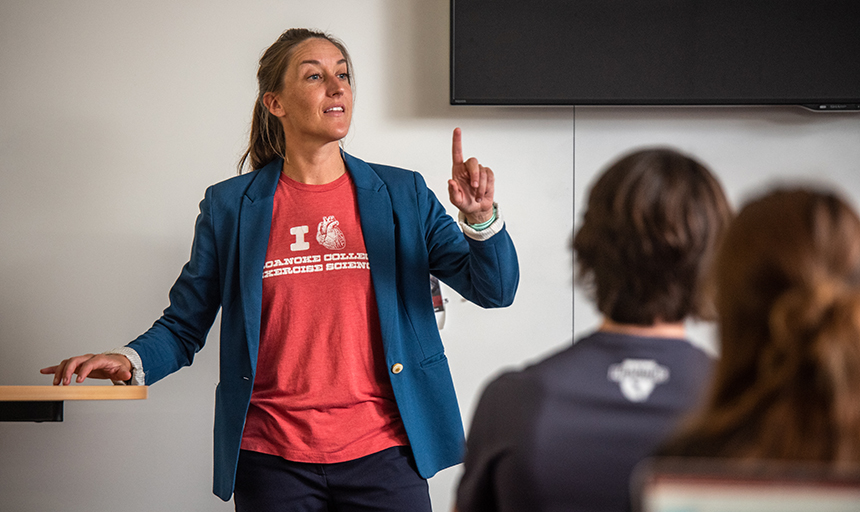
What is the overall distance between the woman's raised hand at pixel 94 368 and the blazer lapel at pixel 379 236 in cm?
58

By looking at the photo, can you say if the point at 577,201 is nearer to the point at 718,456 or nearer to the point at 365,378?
the point at 365,378

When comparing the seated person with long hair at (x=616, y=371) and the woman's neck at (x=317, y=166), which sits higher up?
the woman's neck at (x=317, y=166)

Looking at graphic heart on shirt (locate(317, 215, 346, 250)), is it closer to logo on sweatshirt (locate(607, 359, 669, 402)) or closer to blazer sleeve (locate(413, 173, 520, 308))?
blazer sleeve (locate(413, 173, 520, 308))

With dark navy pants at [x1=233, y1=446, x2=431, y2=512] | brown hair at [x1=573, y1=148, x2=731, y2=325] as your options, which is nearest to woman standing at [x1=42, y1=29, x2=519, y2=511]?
dark navy pants at [x1=233, y1=446, x2=431, y2=512]

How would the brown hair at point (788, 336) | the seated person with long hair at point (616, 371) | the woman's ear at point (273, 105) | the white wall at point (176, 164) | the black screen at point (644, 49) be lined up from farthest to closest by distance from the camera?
the white wall at point (176, 164) < the black screen at point (644, 49) < the woman's ear at point (273, 105) < the seated person with long hair at point (616, 371) < the brown hair at point (788, 336)

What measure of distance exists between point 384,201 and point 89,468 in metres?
1.60

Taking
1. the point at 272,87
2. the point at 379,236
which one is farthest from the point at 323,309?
the point at 272,87

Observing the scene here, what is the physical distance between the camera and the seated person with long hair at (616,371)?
2.62 ft

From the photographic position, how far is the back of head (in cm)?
54

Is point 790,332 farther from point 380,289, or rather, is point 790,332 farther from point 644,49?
point 644,49

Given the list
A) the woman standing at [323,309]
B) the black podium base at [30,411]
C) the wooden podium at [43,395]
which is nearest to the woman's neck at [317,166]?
the woman standing at [323,309]

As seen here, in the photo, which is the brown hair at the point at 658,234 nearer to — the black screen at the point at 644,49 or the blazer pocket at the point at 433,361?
the blazer pocket at the point at 433,361

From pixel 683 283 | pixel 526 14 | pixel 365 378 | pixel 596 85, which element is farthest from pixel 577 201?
pixel 683 283

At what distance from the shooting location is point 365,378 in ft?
5.56
